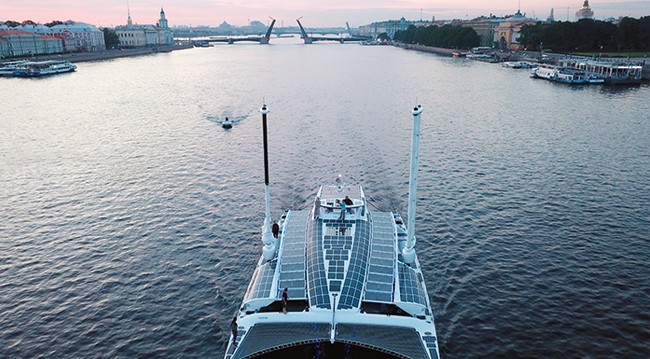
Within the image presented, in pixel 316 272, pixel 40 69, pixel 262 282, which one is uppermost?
pixel 40 69

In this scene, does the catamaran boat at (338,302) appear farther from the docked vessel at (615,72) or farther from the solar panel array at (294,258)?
the docked vessel at (615,72)

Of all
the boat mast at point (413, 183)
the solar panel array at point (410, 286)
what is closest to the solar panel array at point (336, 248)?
the solar panel array at point (410, 286)

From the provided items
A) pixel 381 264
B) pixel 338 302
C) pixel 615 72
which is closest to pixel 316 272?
pixel 338 302

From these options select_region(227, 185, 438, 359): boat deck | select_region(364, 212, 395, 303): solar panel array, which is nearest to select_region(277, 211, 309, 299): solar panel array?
select_region(227, 185, 438, 359): boat deck

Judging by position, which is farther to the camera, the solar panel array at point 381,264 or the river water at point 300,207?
the river water at point 300,207

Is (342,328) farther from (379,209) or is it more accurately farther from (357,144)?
(357,144)

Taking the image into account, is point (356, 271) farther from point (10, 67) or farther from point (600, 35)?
point (600, 35)
